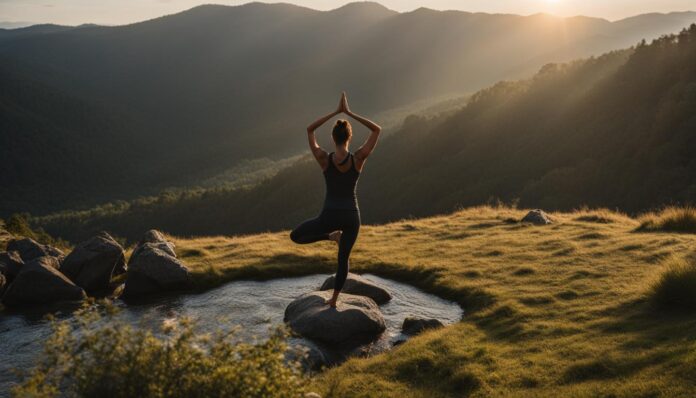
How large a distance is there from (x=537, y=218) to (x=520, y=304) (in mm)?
12419

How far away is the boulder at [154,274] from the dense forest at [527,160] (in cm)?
4782

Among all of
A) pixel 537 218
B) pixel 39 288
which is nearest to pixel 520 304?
pixel 537 218

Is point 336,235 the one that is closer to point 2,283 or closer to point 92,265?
point 92,265

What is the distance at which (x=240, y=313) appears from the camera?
1452 centimetres

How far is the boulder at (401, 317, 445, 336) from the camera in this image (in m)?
13.1

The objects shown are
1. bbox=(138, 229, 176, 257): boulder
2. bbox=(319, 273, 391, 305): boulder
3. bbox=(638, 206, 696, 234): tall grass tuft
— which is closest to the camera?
bbox=(319, 273, 391, 305): boulder

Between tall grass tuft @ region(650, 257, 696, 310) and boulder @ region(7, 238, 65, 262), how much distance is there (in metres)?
18.6

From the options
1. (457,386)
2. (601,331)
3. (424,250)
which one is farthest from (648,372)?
(424,250)

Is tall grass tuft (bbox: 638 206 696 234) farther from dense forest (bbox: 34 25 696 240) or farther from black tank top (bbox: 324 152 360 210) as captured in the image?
dense forest (bbox: 34 25 696 240)

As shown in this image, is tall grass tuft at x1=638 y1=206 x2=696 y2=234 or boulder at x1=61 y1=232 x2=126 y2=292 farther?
tall grass tuft at x1=638 y1=206 x2=696 y2=234

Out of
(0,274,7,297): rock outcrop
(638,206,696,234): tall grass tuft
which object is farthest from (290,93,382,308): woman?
(638,206,696,234): tall grass tuft

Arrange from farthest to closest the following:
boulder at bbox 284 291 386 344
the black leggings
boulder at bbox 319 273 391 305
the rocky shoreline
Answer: the rocky shoreline → boulder at bbox 319 273 391 305 → boulder at bbox 284 291 386 344 → the black leggings

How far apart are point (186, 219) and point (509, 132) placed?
299 feet

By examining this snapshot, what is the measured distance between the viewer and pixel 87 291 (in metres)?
17.5
